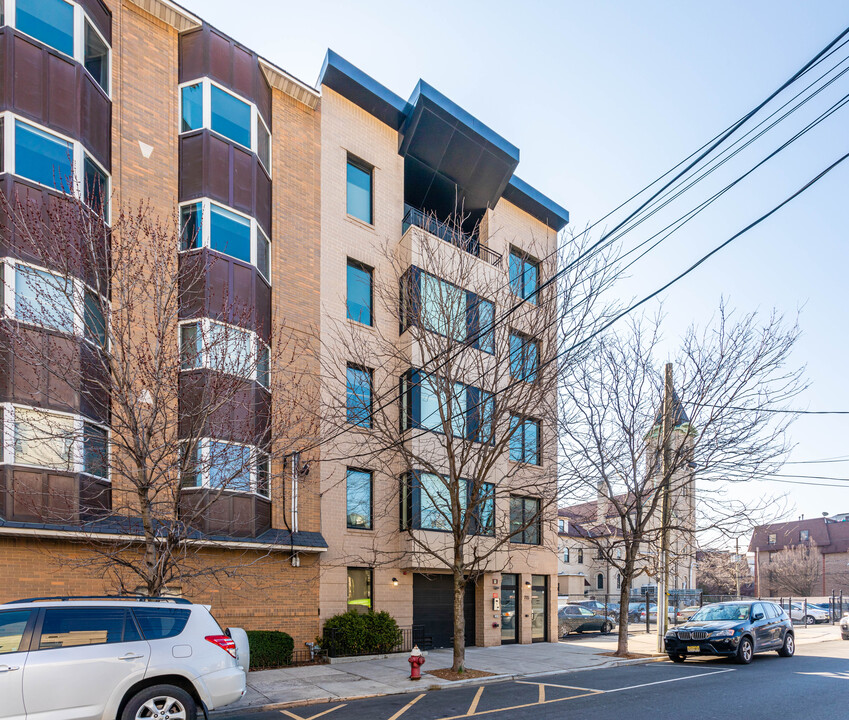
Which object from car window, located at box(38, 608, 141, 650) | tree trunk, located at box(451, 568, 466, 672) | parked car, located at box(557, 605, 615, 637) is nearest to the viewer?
car window, located at box(38, 608, 141, 650)

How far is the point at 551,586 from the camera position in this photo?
79.4 feet

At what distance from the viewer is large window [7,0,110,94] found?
1473 cm

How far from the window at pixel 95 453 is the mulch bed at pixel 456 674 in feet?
26.2

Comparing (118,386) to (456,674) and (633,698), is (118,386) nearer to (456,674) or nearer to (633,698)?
(456,674)

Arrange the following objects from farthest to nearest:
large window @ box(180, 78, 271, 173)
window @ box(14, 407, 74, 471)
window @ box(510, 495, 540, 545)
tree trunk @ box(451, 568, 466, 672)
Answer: window @ box(510, 495, 540, 545) → large window @ box(180, 78, 271, 173) → tree trunk @ box(451, 568, 466, 672) → window @ box(14, 407, 74, 471)

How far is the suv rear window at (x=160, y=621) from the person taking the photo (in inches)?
342

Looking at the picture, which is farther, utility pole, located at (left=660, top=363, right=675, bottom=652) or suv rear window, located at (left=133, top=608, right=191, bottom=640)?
utility pole, located at (left=660, top=363, right=675, bottom=652)

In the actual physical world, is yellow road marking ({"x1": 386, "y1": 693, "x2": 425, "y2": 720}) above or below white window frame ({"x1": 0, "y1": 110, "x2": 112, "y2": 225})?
below

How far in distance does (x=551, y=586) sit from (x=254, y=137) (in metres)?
17.0

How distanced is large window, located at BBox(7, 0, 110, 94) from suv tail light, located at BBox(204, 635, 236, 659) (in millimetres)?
12582

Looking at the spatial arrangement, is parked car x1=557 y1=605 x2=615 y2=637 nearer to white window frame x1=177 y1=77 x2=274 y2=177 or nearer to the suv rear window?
white window frame x1=177 y1=77 x2=274 y2=177

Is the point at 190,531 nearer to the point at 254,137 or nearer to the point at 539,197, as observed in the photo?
the point at 254,137

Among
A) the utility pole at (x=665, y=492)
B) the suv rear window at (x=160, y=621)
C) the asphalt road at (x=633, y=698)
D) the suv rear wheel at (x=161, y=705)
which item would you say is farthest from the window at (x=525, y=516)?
the suv rear wheel at (x=161, y=705)

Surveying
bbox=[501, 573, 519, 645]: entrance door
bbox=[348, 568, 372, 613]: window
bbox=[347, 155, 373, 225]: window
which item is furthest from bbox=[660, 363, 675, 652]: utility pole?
bbox=[347, 155, 373, 225]: window
